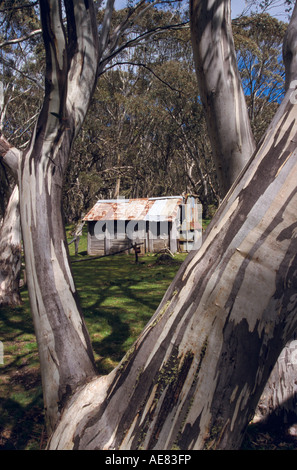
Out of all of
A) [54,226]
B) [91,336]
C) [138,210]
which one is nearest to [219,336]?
[54,226]

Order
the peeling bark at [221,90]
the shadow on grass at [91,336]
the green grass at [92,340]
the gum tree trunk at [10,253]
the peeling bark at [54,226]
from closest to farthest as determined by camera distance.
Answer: the peeling bark at [54,226] < the peeling bark at [221,90] < the green grass at [92,340] < the shadow on grass at [91,336] < the gum tree trunk at [10,253]

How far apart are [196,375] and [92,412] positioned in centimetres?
68

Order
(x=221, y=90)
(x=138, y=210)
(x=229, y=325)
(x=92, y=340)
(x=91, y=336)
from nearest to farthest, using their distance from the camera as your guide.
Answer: (x=229, y=325), (x=221, y=90), (x=92, y=340), (x=91, y=336), (x=138, y=210)

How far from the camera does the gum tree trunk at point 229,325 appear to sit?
1.54 m

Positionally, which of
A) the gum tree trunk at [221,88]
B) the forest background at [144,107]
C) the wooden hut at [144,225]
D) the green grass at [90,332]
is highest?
A: the forest background at [144,107]

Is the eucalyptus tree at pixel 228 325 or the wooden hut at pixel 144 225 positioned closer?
the eucalyptus tree at pixel 228 325

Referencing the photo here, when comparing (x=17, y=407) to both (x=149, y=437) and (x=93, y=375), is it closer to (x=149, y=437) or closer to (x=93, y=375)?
(x=93, y=375)

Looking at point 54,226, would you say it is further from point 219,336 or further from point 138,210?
point 138,210

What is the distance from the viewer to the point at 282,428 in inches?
134

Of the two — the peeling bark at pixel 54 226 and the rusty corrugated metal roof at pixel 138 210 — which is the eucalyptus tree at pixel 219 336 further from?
the rusty corrugated metal roof at pixel 138 210

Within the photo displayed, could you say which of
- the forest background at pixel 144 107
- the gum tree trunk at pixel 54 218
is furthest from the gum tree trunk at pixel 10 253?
the forest background at pixel 144 107

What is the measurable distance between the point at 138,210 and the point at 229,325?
18.1 metres

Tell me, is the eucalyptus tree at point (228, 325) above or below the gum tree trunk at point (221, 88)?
below

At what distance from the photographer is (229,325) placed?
157 cm
